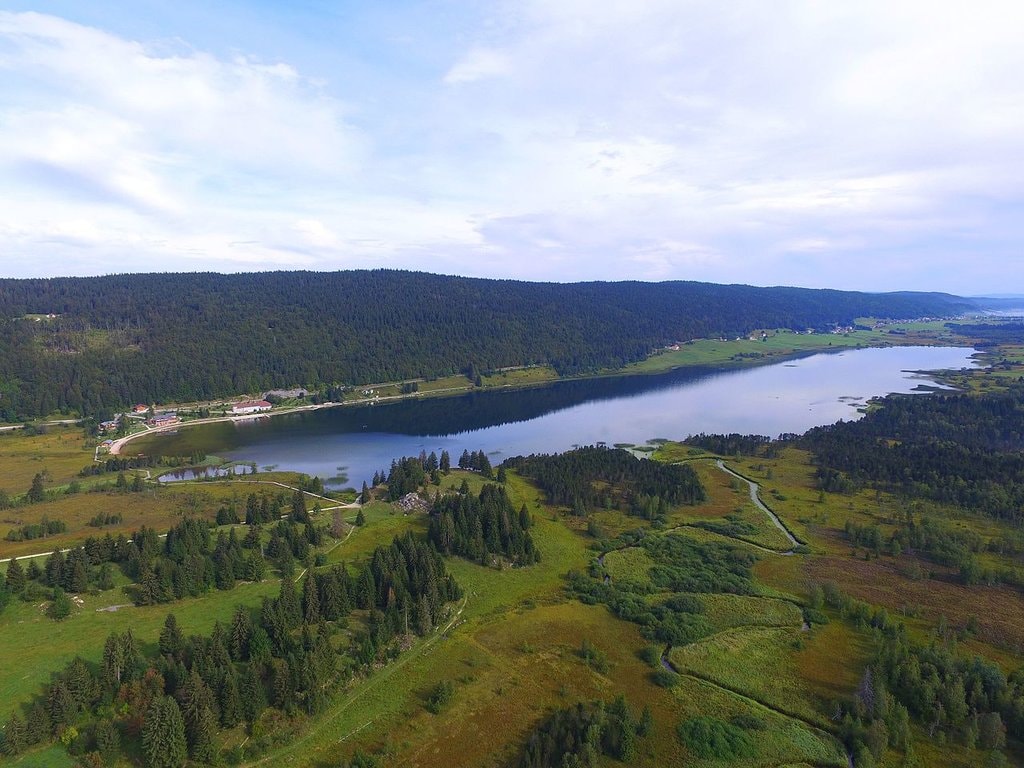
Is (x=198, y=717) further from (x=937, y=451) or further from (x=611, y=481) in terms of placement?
(x=937, y=451)

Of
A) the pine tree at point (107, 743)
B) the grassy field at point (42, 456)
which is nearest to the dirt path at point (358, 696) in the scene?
the pine tree at point (107, 743)

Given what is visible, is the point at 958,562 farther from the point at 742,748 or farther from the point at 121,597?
the point at 121,597

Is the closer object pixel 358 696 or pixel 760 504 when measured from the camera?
pixel 358 696

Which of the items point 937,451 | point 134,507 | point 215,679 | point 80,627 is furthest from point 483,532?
point 937,451

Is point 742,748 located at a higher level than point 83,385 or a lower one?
lower

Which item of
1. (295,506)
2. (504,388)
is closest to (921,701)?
(295,506)

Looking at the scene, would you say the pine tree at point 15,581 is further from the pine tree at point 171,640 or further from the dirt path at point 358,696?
the dirt path at point 358,696

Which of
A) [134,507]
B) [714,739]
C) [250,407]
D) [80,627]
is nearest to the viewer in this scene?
[714,739]
